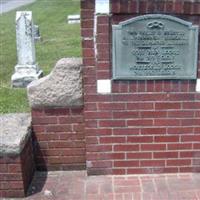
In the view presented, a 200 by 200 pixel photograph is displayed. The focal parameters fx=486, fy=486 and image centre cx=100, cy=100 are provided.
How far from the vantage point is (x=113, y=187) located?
183 inches

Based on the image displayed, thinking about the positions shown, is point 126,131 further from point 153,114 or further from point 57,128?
point 57,128

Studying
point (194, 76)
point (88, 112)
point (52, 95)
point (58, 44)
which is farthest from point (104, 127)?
point (58, 44)

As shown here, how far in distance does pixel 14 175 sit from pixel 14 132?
0.42 metres

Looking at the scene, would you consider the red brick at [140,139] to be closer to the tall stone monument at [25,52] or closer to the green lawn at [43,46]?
the green lawn at [43,46]

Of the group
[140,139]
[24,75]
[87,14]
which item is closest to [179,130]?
[140,139]

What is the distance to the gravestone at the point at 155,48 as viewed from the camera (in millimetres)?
4355

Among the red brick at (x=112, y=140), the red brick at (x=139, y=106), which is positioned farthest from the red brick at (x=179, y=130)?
the red brick at (x=112, y=140)

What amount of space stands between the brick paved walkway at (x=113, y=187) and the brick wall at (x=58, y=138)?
0.11m

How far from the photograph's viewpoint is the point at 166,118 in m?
4.68

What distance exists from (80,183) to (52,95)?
35.7 inches

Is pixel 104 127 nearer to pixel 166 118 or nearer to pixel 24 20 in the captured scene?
pixel 166 118

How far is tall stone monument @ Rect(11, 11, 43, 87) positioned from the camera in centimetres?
932

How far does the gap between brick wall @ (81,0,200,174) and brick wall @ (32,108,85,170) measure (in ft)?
0.62

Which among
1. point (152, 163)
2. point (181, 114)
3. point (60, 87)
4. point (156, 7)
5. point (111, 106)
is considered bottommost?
point (152, 163)
